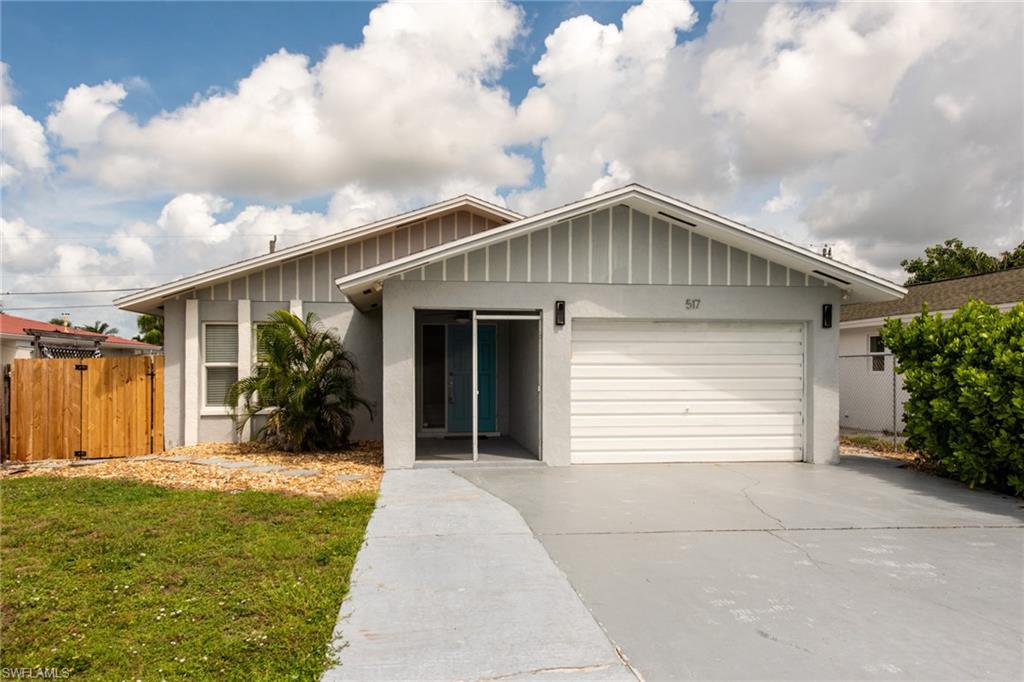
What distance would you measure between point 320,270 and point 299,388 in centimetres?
289

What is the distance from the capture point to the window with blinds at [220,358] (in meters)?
11.9

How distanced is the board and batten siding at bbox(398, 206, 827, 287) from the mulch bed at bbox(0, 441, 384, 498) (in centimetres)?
319

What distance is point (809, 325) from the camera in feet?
32.7

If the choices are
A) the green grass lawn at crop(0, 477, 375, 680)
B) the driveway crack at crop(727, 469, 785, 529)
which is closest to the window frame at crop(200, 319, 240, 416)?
the green grass lawn at crop(0, 477, 375, 680)

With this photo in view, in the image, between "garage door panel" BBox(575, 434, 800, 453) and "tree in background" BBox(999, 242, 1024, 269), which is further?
"tree in background" BBox(999, 242, 1024, 269)

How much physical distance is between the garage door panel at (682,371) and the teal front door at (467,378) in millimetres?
3599

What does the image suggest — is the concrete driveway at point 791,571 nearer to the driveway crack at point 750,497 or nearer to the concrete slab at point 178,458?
the driveway crack at point 750,497

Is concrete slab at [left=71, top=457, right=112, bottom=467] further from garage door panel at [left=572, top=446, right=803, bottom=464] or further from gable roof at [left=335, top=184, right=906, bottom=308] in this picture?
garage door panel at [left=572, top=446, right=803, bottom=464]

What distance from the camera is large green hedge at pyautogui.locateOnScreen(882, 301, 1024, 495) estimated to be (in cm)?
740

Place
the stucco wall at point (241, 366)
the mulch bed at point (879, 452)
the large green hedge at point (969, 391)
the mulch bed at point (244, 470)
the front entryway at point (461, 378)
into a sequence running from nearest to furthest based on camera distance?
the large green hedge at point (969, 391), the mulch bed at point (244, 470), the mulch bed at point (879, 452), the stucco wall at point (241, 366), the front entryway at point (461, 378)

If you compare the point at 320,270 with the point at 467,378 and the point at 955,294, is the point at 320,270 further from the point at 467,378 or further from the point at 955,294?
the point at 955,294

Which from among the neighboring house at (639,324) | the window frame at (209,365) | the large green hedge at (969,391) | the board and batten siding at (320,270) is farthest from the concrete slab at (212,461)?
Result: the large green hedge at (969,391)

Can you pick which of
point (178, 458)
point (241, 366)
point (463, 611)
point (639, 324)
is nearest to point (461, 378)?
point (241, 366)

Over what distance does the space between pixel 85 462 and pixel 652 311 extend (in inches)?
400
